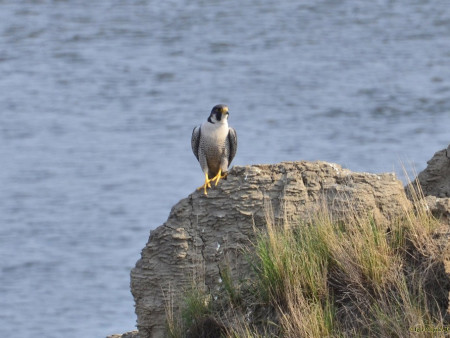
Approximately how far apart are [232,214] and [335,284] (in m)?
1.23

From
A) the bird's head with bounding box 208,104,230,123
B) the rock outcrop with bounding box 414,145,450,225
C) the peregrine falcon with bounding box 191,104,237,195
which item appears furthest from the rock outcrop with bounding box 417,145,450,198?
the bird's head with bounding box 208,104,230,123

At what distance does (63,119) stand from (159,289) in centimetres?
2919

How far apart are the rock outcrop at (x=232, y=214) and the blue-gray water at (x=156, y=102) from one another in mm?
10638

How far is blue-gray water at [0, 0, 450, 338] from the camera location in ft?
85.5

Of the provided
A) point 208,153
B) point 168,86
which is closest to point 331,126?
point 168,86

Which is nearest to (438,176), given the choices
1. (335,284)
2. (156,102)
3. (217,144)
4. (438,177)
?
(438,177)

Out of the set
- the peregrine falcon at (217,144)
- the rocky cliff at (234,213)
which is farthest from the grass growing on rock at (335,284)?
the peregrine falcon at (217,144)

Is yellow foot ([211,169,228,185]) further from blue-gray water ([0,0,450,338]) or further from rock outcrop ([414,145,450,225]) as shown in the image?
blue-gray water ([0,0,450,338])

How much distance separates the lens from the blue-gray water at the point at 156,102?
2605 cm

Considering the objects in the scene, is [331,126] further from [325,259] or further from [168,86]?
[325,259]

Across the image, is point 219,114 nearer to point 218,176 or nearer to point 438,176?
point 218,176

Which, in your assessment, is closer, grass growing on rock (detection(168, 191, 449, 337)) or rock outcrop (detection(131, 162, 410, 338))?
grass growing on rock (detection(168, 191, 449, 337))

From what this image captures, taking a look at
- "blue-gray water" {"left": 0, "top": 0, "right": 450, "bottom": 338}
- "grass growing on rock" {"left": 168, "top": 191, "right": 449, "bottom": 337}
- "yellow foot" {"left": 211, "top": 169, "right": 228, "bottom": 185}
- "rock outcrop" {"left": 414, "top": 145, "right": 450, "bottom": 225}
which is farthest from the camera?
"blue-gray water" {"left": 0, "top": 0, "right": 450, "bottom": 338}

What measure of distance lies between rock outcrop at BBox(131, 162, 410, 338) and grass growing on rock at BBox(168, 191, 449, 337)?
0.25 metres
